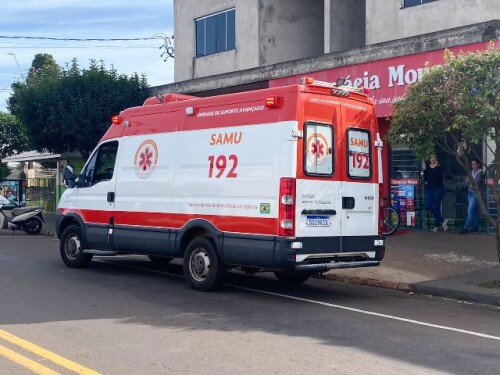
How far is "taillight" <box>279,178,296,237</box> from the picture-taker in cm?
926

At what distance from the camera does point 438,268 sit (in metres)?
12.6

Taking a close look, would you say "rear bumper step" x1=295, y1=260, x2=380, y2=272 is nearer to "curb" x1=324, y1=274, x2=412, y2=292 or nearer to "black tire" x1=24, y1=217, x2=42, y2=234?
"curb" x1=324, y1=274, x2=412, y2=292

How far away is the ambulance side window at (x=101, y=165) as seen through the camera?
12.2m

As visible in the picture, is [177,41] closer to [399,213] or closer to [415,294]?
[399,213]

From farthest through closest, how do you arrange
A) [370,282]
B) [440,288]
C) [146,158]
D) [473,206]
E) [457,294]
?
[473,206] → [370,282] → [146,158] → [440,288] → [457,294]

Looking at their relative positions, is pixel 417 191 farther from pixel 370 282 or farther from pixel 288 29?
pixel 288 29

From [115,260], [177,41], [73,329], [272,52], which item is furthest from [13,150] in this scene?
[73,329]

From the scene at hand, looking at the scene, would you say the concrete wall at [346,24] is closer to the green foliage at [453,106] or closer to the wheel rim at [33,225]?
the wheel rim at [33,225]

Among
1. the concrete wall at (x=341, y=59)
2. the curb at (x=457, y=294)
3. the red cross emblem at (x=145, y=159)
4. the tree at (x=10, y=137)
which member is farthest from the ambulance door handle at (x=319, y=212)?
the tree at (x=10, y=137)

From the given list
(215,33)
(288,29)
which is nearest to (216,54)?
(215,33)

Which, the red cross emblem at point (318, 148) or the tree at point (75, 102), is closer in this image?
the red cross emblem at point (318, 148)

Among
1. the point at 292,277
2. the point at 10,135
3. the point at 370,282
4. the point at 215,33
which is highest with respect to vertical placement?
the point at 215,33

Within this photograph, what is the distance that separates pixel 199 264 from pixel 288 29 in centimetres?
1516

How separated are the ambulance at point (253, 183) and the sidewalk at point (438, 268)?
1.24m
